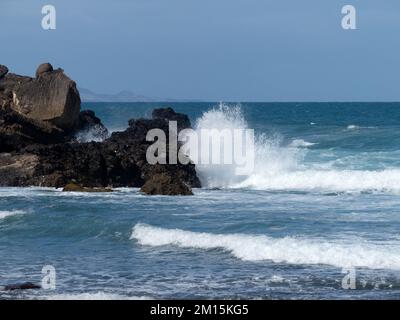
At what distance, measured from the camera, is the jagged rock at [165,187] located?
26953mm

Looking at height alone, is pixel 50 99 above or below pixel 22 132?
above

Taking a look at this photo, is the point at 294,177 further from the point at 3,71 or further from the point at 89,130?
the point at 3,71

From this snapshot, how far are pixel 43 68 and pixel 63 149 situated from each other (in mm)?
5431

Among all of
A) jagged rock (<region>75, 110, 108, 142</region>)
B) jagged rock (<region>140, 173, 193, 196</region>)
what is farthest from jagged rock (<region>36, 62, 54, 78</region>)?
jagged rock (<region>140, 173, 193, 196</region>)

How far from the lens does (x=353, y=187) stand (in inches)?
1245

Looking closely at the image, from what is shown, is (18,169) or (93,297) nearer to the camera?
(93,297)

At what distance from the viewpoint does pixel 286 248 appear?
672 inches

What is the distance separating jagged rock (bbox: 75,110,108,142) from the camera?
1399 inches

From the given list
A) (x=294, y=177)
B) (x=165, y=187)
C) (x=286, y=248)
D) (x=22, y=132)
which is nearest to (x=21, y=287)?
(x=286, y=248)

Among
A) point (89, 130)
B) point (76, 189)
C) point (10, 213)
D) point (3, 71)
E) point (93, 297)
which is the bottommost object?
point (93, 297)

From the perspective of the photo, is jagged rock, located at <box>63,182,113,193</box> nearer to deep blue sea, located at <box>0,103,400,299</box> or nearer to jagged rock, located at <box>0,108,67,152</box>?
deep blue sea, located at <box>0,103,400,299</box>

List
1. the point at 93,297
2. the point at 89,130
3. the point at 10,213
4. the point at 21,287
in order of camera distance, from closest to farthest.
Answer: the point at 93,297 → the point at 21,287 → the point at 10,213 → the point at 89,130

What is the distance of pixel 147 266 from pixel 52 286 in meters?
2.47

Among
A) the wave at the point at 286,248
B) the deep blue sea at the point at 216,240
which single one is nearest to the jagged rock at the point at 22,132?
the deep blue sea at the point at 216,240
